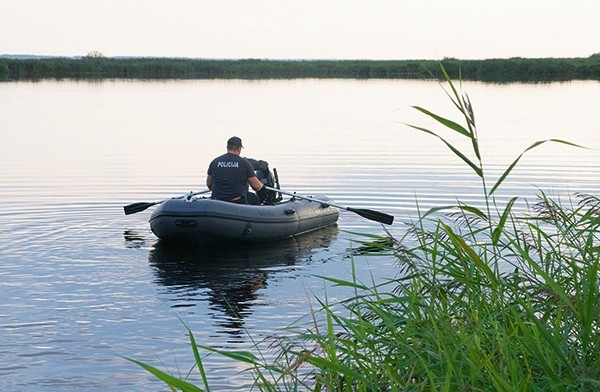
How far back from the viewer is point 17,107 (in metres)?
37.7

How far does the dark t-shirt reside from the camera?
1199 centimetres

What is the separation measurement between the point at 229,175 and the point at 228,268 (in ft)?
5.90

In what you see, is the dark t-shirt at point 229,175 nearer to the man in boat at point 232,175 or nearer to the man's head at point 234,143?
the man in boat at point 232,175

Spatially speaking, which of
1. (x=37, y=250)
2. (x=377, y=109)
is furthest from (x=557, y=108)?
(x=37, y=250)

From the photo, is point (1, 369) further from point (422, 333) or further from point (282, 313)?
point (422, 333)

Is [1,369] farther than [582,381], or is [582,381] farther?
[1,369]

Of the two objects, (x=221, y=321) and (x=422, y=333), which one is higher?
(x=422, y=333)

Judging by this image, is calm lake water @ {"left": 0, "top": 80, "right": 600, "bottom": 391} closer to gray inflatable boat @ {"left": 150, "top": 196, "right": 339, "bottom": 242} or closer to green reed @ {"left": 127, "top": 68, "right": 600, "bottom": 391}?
gray inflatable boat @ {"left": 150, "top": 196, "right": 339, "bottom": 242}

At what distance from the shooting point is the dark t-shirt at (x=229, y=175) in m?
12.0

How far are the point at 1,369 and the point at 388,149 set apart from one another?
18.2 meters

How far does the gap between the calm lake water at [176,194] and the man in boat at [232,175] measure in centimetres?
77

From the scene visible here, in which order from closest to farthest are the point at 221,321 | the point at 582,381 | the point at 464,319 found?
the point at 582,381
the point at 464,319
the point at 221,321

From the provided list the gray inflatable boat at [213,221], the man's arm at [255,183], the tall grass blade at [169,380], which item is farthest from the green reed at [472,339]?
the man's arm at [255,183]

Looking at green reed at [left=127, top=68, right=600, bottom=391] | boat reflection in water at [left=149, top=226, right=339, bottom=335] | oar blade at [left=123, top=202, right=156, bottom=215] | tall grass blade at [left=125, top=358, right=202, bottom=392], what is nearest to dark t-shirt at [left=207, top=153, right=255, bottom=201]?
boat reflection in water at [left=149, top=226, right=339, bottom=335]
